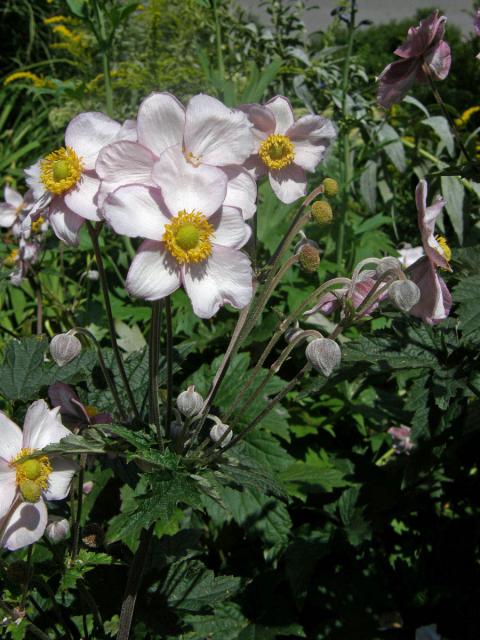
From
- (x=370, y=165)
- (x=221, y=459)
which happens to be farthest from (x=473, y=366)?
(x=370, y=165)

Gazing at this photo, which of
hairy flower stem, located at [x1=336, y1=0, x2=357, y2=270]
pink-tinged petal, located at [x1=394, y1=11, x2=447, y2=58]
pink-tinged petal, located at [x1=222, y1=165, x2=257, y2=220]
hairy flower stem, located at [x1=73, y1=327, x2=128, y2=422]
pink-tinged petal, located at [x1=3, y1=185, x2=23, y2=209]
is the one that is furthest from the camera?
hairy flower stem, located at [x1=336, y1=0, x2=357, y2=270]

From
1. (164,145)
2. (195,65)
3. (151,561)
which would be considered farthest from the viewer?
(195,65)

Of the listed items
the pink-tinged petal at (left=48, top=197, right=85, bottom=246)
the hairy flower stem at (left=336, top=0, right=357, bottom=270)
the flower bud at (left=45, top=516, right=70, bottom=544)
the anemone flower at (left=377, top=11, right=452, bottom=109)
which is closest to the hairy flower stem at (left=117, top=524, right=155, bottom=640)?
the flower bud at (left=45, top=516, right=70, bottom=544)

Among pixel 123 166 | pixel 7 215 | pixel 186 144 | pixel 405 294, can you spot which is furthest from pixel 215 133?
pixel 7 215

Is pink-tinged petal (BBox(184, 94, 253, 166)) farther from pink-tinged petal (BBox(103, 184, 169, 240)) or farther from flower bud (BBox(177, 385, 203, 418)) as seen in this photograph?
flower bud (BBox(177, 385, 203, 418))

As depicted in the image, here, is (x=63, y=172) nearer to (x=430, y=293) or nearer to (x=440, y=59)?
(x=430, y=293)

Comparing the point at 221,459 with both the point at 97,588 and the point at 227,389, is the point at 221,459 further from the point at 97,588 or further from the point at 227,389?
the point at 227,389
